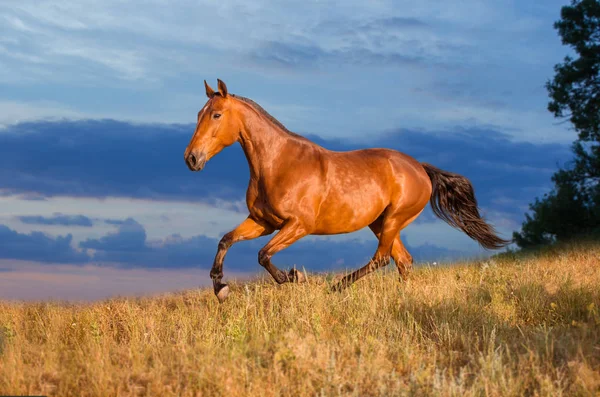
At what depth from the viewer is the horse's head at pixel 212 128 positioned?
8500mm

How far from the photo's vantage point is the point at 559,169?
68.8 feet

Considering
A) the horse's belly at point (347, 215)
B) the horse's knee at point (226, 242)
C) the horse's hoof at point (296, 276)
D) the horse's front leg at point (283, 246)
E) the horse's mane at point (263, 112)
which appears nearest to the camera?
the horse's front leg at point (283, 246)

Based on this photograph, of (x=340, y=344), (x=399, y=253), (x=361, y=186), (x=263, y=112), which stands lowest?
(x=340, y=344)

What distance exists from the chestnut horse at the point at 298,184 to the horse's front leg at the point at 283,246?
13 millimetres

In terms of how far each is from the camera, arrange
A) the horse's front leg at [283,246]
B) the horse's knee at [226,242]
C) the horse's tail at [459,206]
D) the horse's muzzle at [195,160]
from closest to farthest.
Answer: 1. the horse's muzzle at [195,160]
2. the horse's front leg at [283,246]
3. the horse's knee at [226,242]
4. the horse's tail at [459,206]

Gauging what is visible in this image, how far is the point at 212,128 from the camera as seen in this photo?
28.1 ft

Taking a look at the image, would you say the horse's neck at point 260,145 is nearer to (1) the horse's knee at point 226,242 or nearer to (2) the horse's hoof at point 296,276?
(1) the horse's knee at point 226,242

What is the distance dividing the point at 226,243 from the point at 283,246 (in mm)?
753

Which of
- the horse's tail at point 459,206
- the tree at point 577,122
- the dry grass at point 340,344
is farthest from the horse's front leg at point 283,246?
the tree at point 577,122

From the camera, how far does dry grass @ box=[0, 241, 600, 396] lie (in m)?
5.86

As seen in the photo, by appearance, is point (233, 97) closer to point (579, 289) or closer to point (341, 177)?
point (341, 177)

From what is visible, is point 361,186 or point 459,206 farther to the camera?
point 459,206

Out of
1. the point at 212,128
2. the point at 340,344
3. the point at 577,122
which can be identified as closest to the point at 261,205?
the point at 212,128

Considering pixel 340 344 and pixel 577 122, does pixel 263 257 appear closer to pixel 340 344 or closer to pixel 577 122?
pixel 340 344
